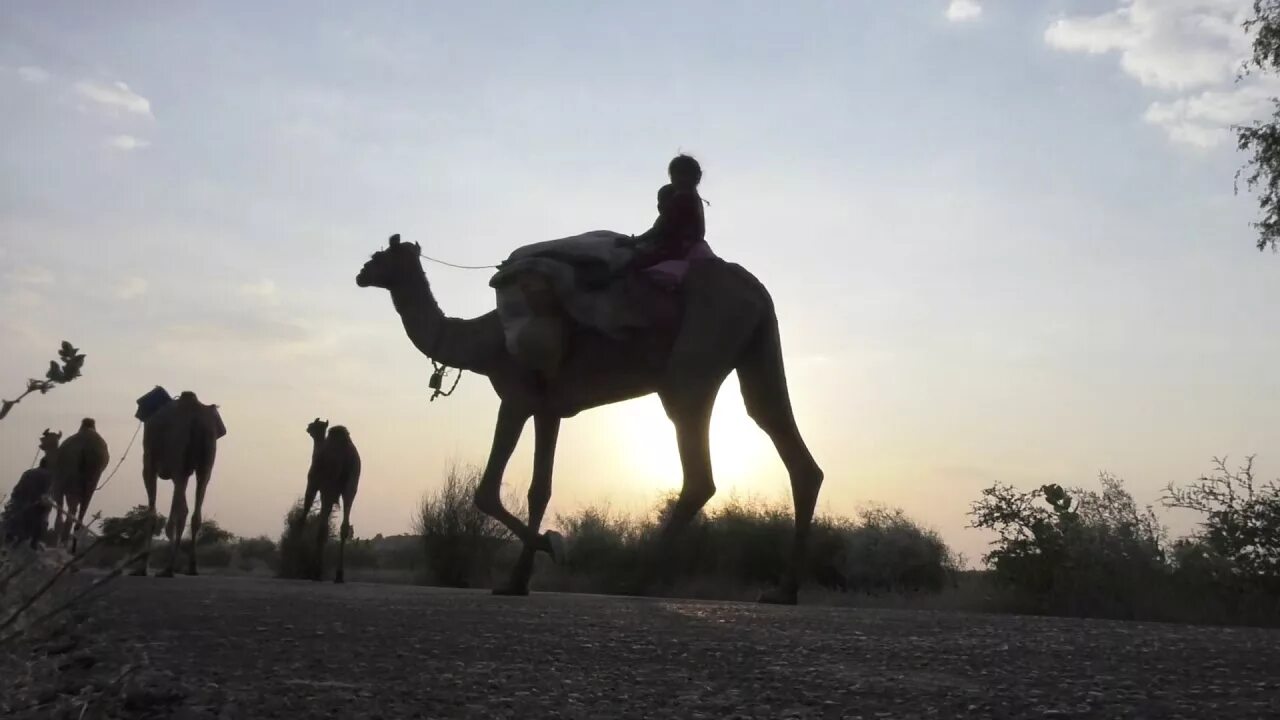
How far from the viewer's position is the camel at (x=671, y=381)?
9086 millimetres

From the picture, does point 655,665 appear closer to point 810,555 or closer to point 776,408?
point 776,408

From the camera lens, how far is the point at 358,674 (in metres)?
3.78

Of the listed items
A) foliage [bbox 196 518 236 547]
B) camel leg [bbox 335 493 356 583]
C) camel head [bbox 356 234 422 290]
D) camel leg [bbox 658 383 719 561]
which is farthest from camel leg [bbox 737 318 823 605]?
foliage [bbox 196 518 236 547]

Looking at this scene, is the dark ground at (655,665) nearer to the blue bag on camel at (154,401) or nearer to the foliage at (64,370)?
the foliage at (64,370)

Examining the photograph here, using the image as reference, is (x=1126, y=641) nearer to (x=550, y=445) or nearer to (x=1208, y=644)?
(x=1208, y=644)

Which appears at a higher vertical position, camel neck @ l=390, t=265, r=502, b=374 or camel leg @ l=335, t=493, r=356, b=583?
camel neck @ l=390, t=265, r=502, b=374

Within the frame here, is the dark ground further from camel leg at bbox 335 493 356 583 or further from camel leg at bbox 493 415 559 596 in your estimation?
camel leg at bbox 335 493 356 583

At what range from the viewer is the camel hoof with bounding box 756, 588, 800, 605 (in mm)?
8438

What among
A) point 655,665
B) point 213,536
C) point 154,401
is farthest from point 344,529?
point 213,536

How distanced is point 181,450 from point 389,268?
5119 millimetres

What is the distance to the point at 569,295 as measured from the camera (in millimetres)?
9156

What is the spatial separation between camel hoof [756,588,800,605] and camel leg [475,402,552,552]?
1823 mm

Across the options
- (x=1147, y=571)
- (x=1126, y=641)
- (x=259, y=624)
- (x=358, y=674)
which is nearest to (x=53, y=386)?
(x=358, y=674)

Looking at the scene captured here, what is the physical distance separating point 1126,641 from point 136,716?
3.90 meters
